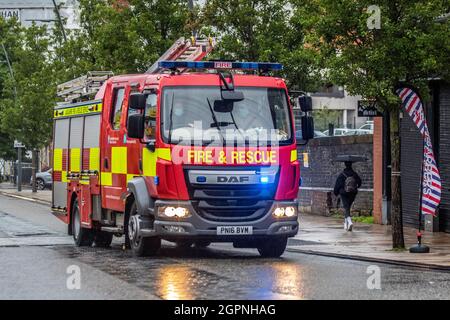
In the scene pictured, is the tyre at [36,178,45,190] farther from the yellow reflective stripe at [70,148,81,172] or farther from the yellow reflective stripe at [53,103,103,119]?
the yellow reflective stripe at [70,148,81,172]

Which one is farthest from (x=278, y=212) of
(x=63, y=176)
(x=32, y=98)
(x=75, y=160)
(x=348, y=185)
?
(x=32, y=98)

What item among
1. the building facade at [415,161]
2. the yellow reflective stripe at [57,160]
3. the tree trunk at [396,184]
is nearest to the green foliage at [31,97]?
the building facade at [415,161]

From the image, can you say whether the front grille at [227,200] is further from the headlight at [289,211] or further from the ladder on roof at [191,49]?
the ladder on roof at [191,49]

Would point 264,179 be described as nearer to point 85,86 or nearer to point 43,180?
point 85,86

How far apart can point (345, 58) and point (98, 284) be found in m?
7.85

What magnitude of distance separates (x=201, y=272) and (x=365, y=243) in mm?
7364

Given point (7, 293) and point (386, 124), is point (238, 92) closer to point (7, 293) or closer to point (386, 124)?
point (7, 293)

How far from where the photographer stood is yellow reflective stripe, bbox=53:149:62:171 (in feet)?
76.8

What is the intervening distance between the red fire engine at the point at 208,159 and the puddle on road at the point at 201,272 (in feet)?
1.47

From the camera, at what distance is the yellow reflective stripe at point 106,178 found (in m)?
19.9

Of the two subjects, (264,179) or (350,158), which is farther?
(350,158)

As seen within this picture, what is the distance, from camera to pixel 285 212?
18141 millimetres

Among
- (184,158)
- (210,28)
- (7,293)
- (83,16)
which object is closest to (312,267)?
(184,158)

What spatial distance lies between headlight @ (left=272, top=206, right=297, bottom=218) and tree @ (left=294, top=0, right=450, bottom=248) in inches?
109
